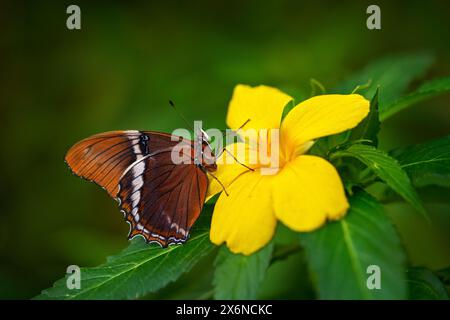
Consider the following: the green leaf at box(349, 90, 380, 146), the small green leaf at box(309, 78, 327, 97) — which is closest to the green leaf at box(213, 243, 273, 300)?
the green leaf at box(349, 90, 380, 146)

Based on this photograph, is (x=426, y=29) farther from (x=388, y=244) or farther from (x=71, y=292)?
(x=71, y=292)

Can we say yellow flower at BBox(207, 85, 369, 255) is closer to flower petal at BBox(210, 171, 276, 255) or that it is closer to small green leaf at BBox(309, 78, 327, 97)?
flower petal at BBox(210, 171, 276, 255)

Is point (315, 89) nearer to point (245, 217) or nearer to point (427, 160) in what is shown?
point (427, 160)

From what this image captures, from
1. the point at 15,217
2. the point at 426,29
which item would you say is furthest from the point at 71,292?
the point at 426,29

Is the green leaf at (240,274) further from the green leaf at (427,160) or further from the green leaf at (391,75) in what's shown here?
the green leaf at (391,75)

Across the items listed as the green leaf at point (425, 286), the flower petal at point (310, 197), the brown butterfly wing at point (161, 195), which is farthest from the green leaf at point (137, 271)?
the green leaf at point (425, 286)

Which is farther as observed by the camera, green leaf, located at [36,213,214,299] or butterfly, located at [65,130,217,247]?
butterfly, located at [65,130,217,247]
